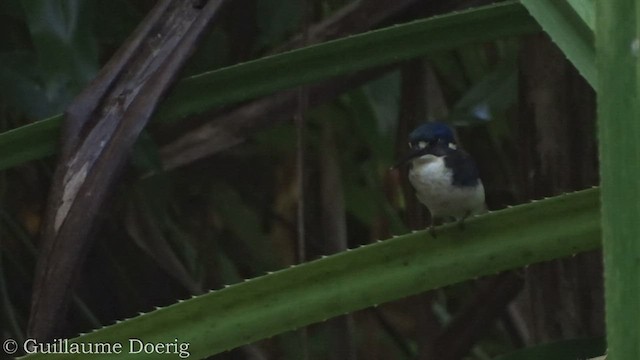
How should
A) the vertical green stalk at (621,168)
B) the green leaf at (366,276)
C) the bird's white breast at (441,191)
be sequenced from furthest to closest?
the bird's white breast at (441,191), the green leaf at (366,276), the vertical green stalk at (621,168)

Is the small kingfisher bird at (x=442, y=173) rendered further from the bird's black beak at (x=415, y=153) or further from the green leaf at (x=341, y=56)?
the green leaf at (x=341, y=56)

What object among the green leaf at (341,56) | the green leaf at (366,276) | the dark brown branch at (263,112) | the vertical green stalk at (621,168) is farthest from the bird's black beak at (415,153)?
the vertical green stalk at (621,168)

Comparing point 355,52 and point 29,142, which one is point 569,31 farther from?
point 29,142

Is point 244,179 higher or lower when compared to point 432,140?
lower

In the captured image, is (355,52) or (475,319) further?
(475,319)

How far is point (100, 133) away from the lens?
935 mm

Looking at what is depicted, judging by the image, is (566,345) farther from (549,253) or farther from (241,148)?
(241,148)

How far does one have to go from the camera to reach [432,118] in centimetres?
148

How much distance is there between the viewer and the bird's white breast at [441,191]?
1197mm

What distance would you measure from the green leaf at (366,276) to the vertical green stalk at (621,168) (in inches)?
11.5

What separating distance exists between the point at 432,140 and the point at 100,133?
0.41m

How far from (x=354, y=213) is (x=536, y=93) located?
1.63ft

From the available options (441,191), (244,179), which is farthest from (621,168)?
(244,179)

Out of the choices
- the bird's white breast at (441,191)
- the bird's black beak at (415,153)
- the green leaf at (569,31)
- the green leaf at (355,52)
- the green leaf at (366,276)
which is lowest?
the bird's white breast at (441,191)
